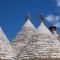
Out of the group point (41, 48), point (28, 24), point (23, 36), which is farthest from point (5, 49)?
point (28, 24)

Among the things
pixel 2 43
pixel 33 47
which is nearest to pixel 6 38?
pixel 2 43

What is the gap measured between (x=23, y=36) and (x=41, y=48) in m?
5.07

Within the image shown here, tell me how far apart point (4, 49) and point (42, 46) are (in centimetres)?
291

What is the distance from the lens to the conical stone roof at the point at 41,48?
26547 mm

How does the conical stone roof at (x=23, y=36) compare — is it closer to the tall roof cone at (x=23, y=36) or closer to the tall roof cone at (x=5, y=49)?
the tall roof cone at (x=23, y=36)

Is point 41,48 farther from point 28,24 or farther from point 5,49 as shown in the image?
point 28,24

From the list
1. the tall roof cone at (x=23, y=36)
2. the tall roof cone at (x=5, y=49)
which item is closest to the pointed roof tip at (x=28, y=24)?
the tall roof cone at (x=23, y=36)

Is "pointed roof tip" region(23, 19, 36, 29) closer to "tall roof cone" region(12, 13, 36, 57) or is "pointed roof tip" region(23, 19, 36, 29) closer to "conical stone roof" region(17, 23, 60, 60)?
"tall roof cone" region(12, 13, 36, 57)

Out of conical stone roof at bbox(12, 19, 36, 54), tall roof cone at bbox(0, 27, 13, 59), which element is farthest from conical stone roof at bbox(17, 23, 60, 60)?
conical stone roof at bbox(12, 19, 36, 54)

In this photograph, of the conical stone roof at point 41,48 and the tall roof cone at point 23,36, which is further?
the tall roof cone at point 23,36

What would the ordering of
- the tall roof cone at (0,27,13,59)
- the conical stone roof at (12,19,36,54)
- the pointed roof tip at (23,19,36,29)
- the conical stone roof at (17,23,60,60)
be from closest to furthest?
the conical stone roof at (17,23,60,60) < the tall roof cone at (0,27,13,59) < the conical stone roof at (12,19,36,54) < the pointed roof tip at (23,19,36,29)

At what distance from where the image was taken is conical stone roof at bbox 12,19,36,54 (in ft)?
101

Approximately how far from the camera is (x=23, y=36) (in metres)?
31.6

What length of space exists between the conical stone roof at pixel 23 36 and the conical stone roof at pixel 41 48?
2.76 meters
